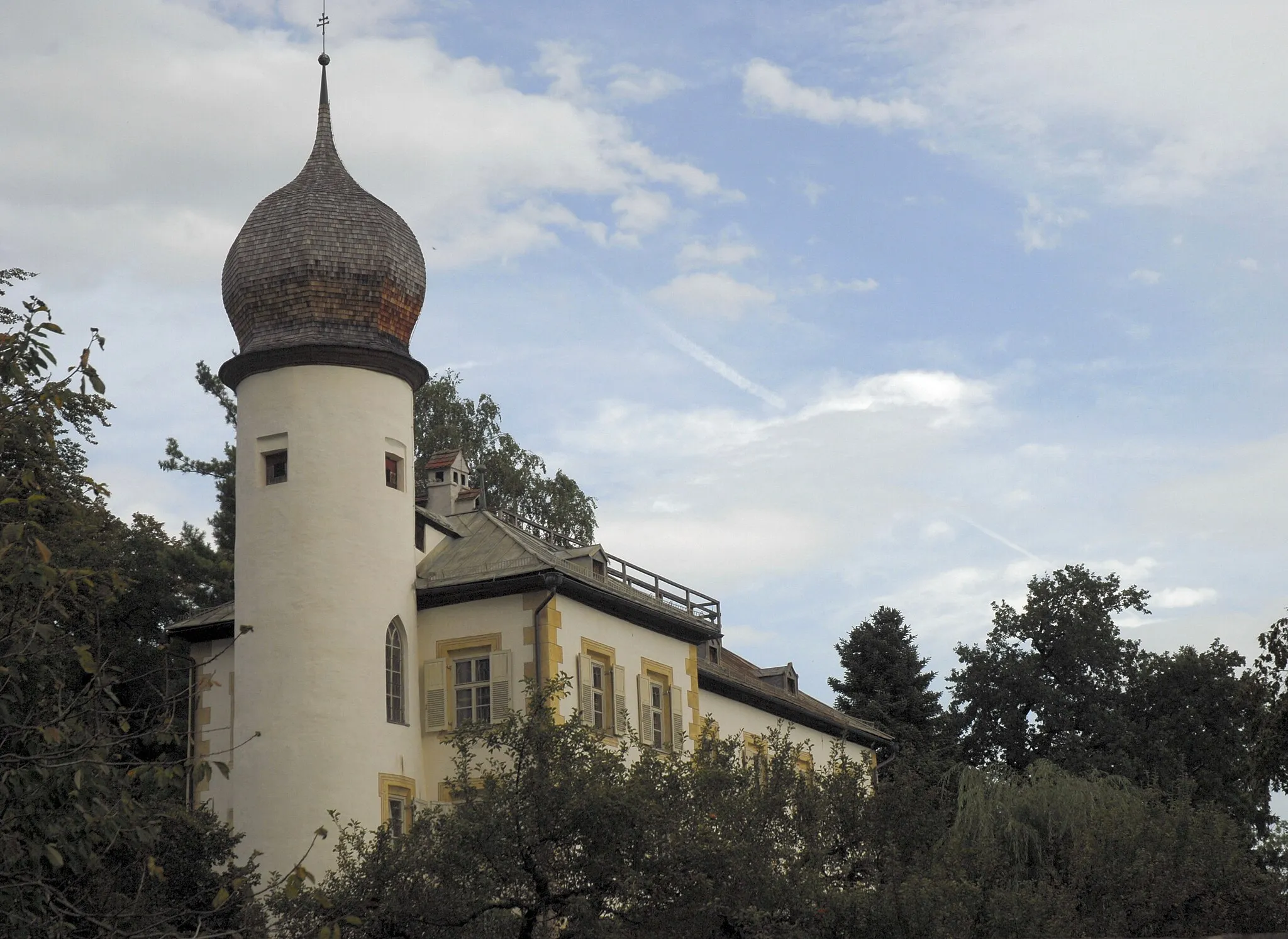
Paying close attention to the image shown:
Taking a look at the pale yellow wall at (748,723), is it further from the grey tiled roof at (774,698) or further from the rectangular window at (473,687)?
the rectangular window at (473,687)

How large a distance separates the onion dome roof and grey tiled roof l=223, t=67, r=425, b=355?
0.05 ft

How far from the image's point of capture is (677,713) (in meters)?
33.8

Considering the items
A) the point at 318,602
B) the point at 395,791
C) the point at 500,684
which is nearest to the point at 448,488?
the point at 500,684

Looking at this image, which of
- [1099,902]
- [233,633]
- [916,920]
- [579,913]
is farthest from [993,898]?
[233,633]

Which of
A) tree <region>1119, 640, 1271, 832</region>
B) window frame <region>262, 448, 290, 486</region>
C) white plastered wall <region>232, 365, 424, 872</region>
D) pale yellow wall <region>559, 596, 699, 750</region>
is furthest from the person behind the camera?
tree <region>1119, 640, 1271, 832</region>

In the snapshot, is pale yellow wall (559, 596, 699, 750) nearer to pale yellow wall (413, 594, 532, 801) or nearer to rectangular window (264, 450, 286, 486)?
pale yellow wall (413, 594, 532, 801)

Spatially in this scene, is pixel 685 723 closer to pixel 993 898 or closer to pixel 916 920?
pixel 993 898

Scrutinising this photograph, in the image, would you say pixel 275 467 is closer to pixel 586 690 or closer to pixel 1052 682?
pixel 586 690

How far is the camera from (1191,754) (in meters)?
51.6

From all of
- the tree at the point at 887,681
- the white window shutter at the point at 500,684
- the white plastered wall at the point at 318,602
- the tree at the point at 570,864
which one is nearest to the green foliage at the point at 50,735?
the tree at the point at 570,864

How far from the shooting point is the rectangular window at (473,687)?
30.2 meters

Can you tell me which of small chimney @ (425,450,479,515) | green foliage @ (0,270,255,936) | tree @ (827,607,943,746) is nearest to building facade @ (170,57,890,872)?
small chimney @ (425,450,479,515)

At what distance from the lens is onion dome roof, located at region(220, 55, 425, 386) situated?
30.3 metres

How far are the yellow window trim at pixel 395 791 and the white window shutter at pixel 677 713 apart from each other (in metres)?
5.68
